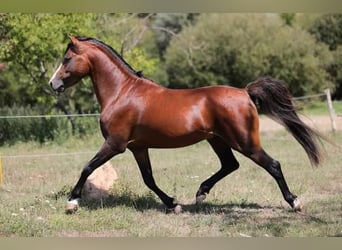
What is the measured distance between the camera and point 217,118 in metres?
4.95

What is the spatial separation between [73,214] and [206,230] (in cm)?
142

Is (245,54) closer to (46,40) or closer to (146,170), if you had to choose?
(46,40)

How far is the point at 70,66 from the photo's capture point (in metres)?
5.18

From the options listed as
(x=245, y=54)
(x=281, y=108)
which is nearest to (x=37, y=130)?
(x=281, y=108)

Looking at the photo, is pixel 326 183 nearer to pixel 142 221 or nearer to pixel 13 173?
pixel 142 221

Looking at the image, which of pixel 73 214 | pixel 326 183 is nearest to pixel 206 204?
pixel 73 214

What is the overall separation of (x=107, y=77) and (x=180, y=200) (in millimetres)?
1720

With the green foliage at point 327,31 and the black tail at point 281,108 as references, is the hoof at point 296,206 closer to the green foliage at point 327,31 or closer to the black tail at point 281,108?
the black tail at point 281,108

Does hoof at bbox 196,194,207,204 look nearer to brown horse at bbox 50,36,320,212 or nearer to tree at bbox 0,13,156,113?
brown horse at bbox 50,36,320,212

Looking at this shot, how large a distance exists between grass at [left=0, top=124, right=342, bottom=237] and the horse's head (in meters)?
1.36

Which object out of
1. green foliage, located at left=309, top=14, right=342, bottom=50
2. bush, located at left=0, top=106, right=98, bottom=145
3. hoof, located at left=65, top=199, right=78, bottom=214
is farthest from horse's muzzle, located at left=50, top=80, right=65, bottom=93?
green foliage, located at left=309, top=14, right=342, bottom=50

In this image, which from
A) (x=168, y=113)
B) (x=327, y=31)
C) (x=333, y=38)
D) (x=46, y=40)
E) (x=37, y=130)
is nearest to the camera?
(x=168, y=113)

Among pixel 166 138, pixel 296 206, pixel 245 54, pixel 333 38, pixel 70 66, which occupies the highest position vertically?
pixel 70 66

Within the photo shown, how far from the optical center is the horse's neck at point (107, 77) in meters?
5.23
